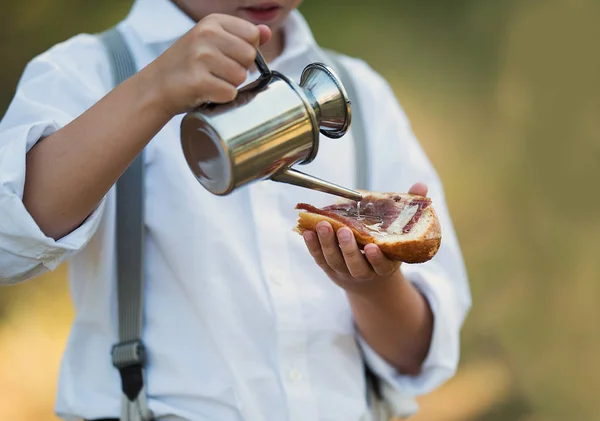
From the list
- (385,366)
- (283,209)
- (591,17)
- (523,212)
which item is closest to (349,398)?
(385,366)

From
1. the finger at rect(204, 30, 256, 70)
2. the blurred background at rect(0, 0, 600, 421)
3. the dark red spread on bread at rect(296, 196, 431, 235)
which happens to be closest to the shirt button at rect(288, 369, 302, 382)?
the dark red spread on bread at rect(296, 196, 431, 235)

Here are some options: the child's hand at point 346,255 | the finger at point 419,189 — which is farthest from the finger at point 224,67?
the finger at point 419,189

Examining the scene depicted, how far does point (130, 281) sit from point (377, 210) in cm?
30

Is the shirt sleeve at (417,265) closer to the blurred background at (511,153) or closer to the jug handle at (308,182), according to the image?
the jug handle at (308,182)

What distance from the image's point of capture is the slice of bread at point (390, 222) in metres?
0.82

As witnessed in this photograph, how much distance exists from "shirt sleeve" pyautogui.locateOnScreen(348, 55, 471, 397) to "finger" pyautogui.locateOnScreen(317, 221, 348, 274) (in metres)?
0.22

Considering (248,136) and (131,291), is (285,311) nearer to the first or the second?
(131,291)

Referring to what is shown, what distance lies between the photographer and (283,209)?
1.03m

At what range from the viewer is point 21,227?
0.78 m

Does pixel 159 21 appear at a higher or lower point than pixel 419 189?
higher

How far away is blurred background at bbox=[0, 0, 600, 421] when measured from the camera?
8.11ft

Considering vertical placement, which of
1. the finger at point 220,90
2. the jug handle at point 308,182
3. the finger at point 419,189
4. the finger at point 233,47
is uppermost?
the finger at point 233,47

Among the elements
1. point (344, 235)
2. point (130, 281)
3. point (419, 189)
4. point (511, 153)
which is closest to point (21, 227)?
point (130, 281)

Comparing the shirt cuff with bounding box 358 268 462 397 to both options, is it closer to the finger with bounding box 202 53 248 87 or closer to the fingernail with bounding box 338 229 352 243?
the fingernail with bounding box 338 229 352 243
